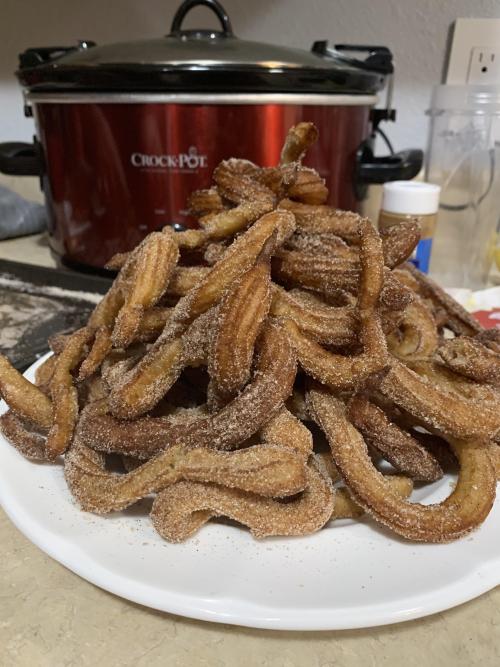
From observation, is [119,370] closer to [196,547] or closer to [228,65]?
[196,547]

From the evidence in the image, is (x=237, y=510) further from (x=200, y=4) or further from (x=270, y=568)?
(x=200, y=4)

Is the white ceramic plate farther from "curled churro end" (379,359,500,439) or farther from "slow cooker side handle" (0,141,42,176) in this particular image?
"slow cooker side handle" (0,141,42,176)

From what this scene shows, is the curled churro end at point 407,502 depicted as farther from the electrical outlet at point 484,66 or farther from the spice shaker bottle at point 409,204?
the electrical outlet at point 484,66

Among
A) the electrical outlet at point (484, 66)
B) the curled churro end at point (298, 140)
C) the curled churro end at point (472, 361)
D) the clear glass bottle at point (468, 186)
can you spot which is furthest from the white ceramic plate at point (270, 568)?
the electrical outlet at point (484, 66)

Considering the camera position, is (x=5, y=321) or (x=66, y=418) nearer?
(x=66, y=418)

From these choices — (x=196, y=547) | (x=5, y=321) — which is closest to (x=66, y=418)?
(x=196, y=547)
